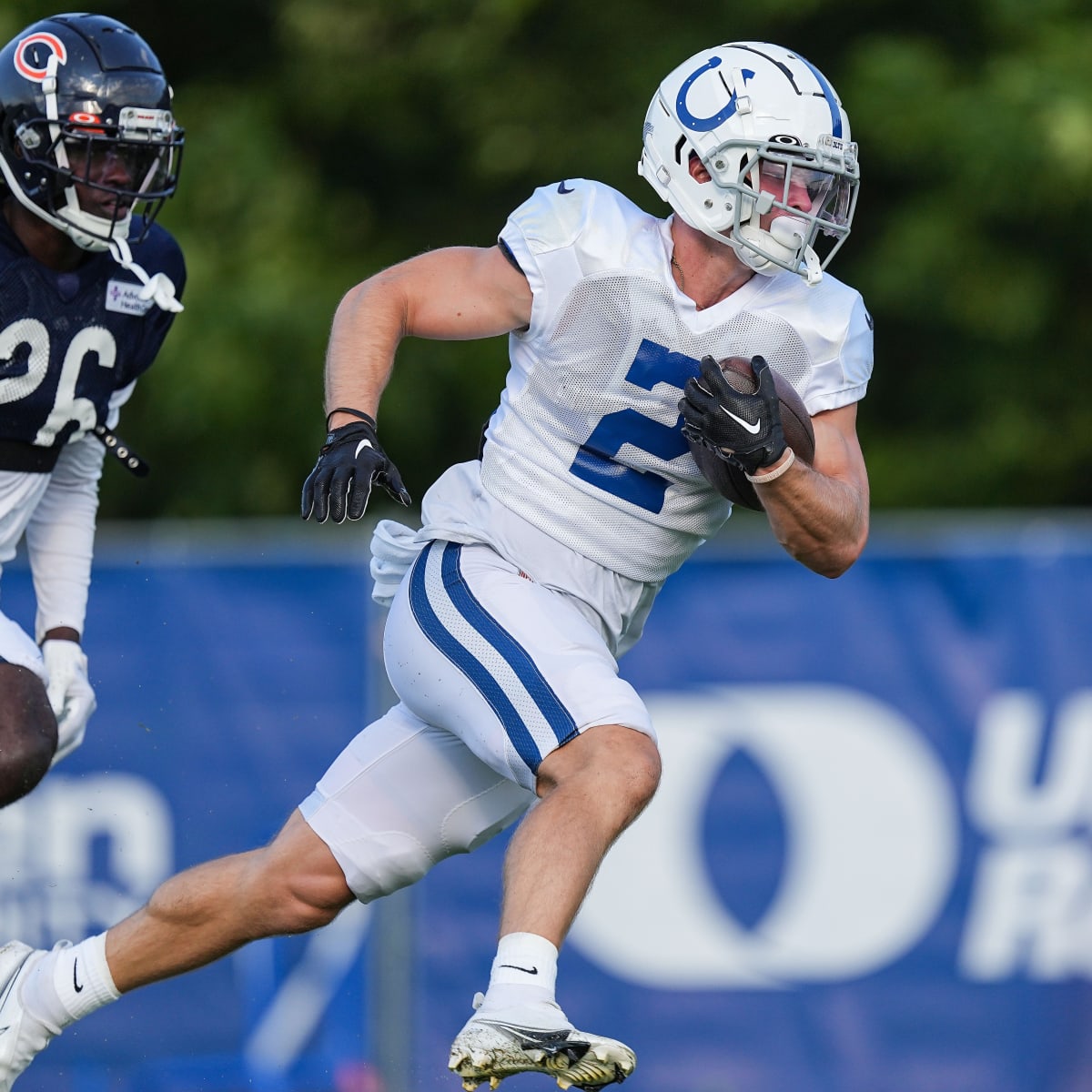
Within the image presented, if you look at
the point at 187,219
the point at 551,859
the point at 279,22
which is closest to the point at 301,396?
the point at 187,219

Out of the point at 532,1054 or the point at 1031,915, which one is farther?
the point at 1031,915

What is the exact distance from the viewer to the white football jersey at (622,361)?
13.8ft

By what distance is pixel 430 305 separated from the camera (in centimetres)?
421

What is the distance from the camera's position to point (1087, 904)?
671 centimetres

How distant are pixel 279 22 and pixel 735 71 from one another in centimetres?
667

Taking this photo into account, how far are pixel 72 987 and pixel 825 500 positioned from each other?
1.97 meters

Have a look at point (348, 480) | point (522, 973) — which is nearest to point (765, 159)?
point (348, 480)

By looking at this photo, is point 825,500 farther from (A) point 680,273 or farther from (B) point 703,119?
(B) point 703,119

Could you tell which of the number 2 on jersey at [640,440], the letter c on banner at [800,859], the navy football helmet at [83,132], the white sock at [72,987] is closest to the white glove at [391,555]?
the number 2 on jersey at [640,440]

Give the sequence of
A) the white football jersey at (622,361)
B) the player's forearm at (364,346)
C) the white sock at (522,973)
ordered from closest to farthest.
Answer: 1. the white sock at (522,973)
2. the player's forearm at (364,346)
3. the white football jersey at (622,361)

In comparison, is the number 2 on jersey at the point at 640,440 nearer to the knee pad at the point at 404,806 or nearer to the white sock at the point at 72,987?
the knee pad at the point at 404,806

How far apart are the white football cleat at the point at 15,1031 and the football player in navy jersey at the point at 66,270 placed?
447 millimetres

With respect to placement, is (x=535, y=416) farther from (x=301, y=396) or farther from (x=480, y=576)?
(x=301, y=396)

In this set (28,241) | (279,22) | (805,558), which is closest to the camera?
(805,558)
